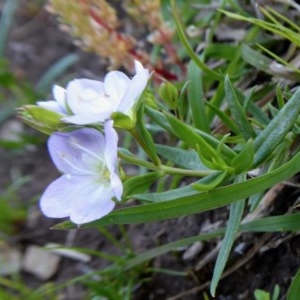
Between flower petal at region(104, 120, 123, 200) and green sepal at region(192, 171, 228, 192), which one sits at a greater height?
flower petal at region(104, 120, 123, 200)

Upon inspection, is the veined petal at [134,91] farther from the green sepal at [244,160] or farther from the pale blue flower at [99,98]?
the green sepal at [244,160]

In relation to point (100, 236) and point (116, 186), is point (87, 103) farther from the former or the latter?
point (100, 236)

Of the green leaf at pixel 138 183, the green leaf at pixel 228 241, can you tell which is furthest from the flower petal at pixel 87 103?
the green leaf at pixel 228 241

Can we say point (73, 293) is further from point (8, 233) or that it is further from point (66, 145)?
point (66, 145)

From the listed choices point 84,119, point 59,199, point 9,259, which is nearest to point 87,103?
point 84,119

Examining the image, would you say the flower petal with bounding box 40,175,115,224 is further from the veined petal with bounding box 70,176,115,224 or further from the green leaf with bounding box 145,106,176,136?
the green leaf with bounding box 145,106,176,136

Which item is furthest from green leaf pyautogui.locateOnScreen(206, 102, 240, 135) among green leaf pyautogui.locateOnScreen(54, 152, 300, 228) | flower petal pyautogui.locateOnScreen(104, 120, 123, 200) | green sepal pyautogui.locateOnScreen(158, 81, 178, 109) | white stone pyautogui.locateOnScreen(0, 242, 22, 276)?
white stone pyautogui.locateOnScreen(0, 242, 22, 276)

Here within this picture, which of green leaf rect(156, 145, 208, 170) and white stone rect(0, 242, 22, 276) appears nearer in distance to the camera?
green leaf rect(156, 145, 208, 170)

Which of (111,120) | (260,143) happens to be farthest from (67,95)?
(260,143)
